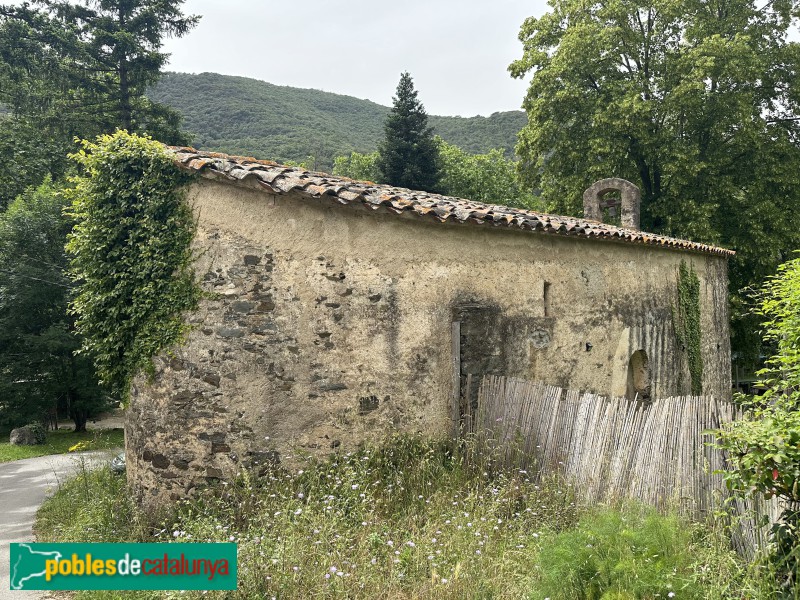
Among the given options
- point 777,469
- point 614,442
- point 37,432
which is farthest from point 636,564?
point 37,432

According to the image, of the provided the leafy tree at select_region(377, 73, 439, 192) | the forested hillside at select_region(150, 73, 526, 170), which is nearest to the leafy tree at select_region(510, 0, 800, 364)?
the leafy tree at select_region(377, 73, 439, 192)

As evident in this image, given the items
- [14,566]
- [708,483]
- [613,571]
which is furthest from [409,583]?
[14,566]

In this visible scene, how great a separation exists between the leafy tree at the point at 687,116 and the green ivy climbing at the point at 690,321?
13.8 ft

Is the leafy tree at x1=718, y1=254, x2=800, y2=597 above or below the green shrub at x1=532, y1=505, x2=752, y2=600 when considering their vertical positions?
above

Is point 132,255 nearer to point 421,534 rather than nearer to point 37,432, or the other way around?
point 421,534

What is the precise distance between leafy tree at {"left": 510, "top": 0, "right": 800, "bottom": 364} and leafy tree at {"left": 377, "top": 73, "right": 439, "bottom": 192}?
9.59m

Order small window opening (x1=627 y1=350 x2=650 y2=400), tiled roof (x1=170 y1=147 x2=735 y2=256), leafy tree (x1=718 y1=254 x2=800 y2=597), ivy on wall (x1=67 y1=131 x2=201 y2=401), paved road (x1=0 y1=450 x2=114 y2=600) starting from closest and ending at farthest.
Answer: leafy tree (x1=718 y1=254 x2=800 y2=597)
paved road (x1=0 y1=450 x2=114 y2=600)
tiled roof (x1=170 y1=147 x2=735 y2=256)
ivy on wall (x1=67 y1=131 x2=201 y2=401)
small window opening (x1=627 y1=350 x2=650 y2=400)

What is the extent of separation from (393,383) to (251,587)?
3.27 meters

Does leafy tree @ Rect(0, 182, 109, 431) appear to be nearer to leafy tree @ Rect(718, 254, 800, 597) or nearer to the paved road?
the paved road

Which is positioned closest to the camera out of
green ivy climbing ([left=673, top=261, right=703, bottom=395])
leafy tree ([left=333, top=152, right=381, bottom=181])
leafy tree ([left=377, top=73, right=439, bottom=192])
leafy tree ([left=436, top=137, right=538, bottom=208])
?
green ivy climbing ([left=673, top=261, right=703, bottom=395])

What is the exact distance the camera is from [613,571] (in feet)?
12.2

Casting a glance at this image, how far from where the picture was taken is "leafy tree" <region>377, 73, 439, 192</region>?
28125mm

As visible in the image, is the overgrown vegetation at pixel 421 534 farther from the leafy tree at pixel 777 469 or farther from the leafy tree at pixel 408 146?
the leafy tree at pixel 408 146

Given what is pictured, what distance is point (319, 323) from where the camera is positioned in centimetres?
659
